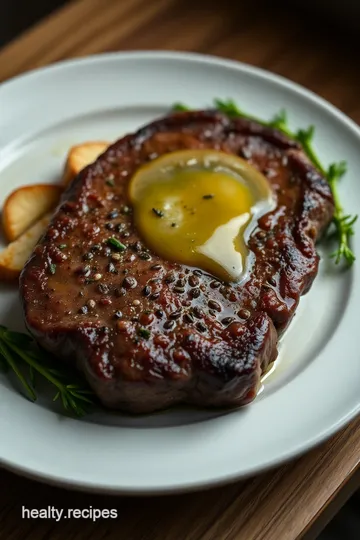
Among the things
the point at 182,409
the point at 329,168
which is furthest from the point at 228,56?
the point at 182,409

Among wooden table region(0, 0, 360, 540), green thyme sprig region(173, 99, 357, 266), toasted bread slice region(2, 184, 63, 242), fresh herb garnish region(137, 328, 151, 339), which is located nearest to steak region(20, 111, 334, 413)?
fresh herb garnish region(137, 328, 151, 339)

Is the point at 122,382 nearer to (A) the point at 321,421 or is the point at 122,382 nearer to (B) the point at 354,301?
(A) the point at 321,421

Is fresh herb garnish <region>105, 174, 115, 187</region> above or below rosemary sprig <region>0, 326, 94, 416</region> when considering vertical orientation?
above

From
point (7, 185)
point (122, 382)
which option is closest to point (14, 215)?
point (7, 185)

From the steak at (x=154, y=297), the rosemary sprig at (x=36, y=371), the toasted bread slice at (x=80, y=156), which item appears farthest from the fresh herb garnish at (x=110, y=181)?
the rosemary sprig at (x=36, y=371)

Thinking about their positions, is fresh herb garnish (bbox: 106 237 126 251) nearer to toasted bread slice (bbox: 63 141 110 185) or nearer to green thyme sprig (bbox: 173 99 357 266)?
toasted bread slice (bbox: 63 141 110 185)

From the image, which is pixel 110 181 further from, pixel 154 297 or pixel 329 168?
pixel 329 168
